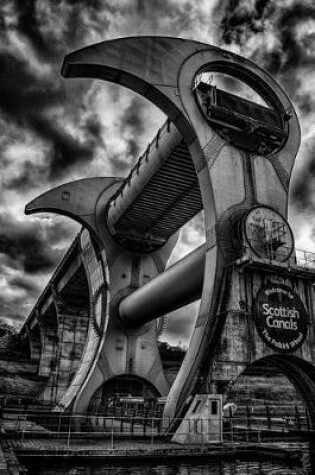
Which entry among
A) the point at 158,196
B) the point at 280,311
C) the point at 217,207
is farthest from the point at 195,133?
the point at 280,311

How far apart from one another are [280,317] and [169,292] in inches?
317

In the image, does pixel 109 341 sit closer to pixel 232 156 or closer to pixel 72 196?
pixel 72 196

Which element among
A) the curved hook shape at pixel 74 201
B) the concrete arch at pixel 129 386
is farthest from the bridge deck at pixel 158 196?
the concrete arch at pixel 129 386

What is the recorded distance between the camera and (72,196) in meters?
35.4

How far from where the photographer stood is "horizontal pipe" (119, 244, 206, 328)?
2336 centimetres

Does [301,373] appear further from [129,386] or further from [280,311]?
[129,386]

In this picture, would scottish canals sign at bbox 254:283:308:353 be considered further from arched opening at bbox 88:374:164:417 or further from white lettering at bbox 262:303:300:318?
arched opening at bbox 88:374:164:417

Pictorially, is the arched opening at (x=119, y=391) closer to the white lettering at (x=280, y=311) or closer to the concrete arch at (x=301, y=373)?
the concrete arch at (x=301, y=373)

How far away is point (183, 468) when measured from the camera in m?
12.5

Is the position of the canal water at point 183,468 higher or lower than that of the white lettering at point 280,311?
lower

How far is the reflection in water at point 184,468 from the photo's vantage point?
1146 cm

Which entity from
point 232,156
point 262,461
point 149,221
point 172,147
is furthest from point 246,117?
point 262,461

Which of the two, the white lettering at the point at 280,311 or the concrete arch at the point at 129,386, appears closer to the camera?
the white lettering at the point at 280,311

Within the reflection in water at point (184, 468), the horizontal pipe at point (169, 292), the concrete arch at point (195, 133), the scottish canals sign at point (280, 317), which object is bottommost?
the reflection in water at point (184, 468)
